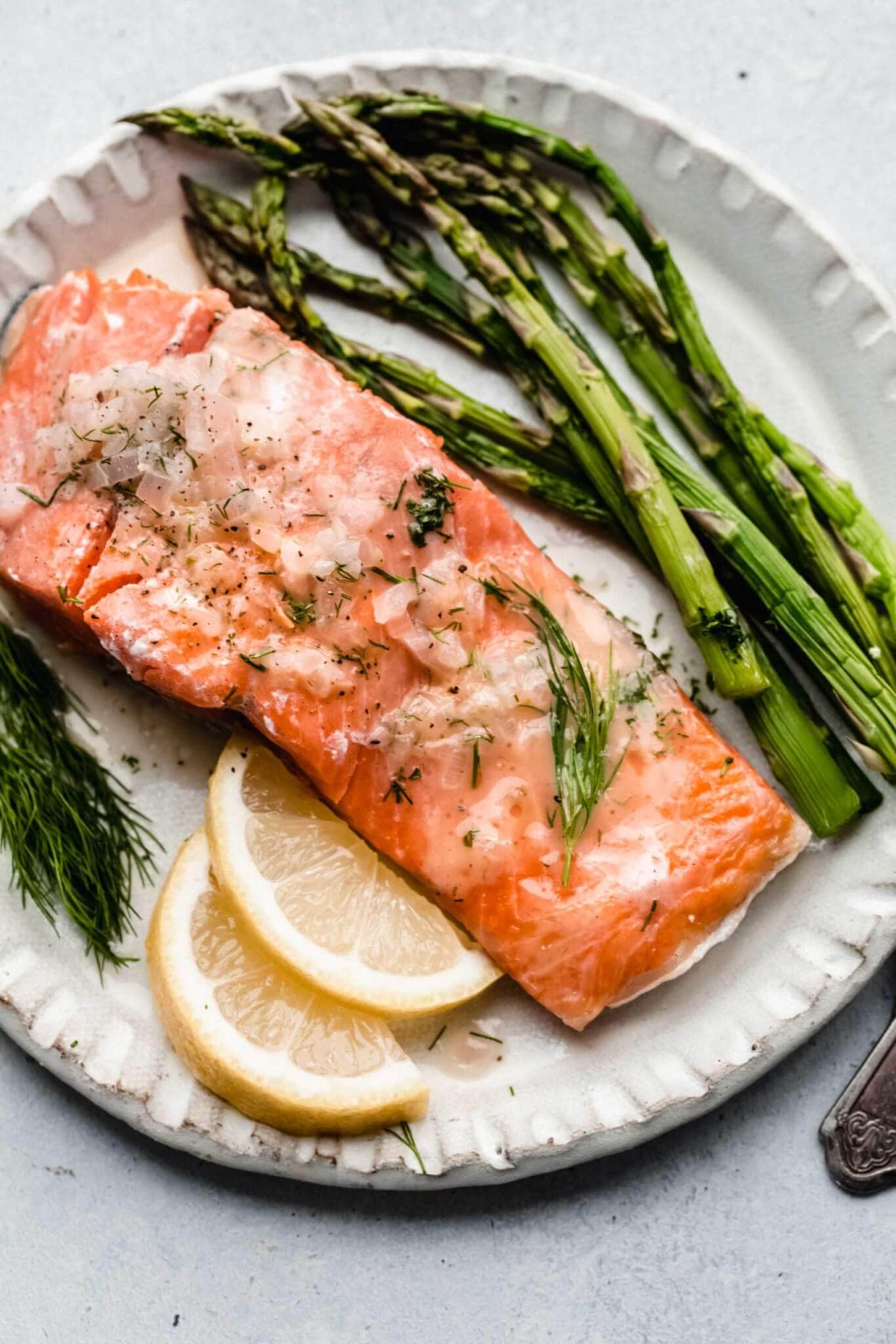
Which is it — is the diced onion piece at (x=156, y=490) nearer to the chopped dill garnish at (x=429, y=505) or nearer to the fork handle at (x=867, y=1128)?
the chopped dill garnish at (x=429, y=505)

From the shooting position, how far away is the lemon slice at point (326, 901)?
3.53 meters

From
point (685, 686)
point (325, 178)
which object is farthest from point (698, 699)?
point (325, 178)

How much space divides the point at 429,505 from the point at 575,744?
2.93 ft

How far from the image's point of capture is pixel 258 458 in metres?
3.62

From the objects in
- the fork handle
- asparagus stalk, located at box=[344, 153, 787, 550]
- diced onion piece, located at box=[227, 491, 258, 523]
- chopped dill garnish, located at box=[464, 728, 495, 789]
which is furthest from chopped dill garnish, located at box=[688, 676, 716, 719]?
diced onion piece, located at box=[227, 491, 258, 523]

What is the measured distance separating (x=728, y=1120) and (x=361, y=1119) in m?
1.35

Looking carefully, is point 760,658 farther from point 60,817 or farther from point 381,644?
point 60,817

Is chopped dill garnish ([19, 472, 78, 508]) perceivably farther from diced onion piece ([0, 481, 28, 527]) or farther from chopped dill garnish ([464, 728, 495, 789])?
chopped dill garnish ([464, 728, 495, 789])

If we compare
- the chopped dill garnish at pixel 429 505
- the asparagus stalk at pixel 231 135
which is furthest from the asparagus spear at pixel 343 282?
the chopped dill garnish at pixel 429 505

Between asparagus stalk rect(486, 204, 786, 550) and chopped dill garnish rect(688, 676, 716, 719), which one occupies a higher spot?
asparagus stalk rect(486, 204, 786, 550)

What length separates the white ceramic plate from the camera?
3.69 metres

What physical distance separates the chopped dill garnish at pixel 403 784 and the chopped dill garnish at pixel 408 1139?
1.04 meters

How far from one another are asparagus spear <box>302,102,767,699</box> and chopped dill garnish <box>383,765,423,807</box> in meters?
1.07

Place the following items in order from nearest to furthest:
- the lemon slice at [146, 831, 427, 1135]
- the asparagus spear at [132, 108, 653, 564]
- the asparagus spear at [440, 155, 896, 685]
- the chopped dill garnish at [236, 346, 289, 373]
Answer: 1. the lemon slice at [146, 831, 427, 1135]
2. the chopped dill garnish at [236, 346, 289, 373]
3. the asparagus spear at [440, 155, 896, 685]
4. the asparagus spear at [132, 108, 653, 564]
